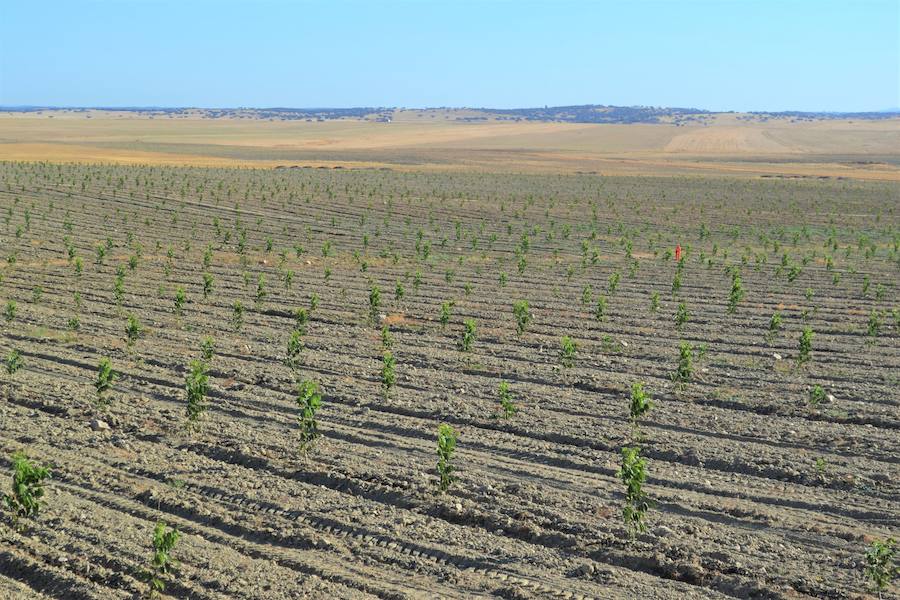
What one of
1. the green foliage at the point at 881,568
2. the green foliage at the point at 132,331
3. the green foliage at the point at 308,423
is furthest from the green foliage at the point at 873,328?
the green foliage at the point at 132,331

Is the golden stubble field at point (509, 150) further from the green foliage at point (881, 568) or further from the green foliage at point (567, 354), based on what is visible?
the green foliage at point (881, 568)

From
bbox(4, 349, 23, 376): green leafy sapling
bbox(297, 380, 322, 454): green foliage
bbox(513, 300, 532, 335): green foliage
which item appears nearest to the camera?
bbox(297, 380, 322, 454): green foliage

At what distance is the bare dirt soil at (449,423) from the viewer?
8742 mm

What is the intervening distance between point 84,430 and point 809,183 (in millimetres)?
58505

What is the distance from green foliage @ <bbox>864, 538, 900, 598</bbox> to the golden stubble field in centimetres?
6757

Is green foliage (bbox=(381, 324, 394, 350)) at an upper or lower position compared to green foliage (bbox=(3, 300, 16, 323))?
lower

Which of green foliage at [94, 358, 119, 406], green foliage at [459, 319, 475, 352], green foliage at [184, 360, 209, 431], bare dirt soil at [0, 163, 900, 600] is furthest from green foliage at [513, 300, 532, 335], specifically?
green foliage at [94, 358, 119, 406]

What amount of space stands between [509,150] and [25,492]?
107770mm

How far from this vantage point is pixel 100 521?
9367mm

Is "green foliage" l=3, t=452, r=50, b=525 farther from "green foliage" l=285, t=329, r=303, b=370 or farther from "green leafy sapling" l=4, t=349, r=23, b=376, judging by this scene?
"green foliage" l=285, t=329, r=303, b=370

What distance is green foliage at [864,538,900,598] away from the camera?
8305 millimetres

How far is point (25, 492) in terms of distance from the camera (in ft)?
30.1

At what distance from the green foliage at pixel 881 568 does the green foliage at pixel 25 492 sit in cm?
703

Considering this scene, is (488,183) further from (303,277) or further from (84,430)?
(84,430)
